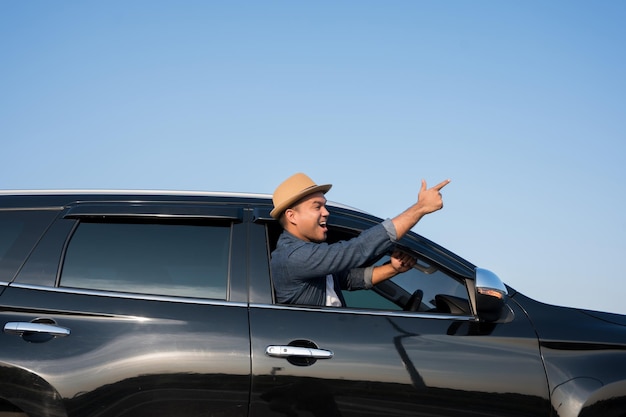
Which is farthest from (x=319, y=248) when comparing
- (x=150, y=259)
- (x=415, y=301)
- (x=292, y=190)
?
(x=150, y=259)

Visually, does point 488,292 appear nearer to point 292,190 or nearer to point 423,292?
point 423,292

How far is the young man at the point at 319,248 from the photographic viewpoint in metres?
4.34

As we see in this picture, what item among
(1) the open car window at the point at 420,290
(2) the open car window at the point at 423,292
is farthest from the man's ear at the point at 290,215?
(2) the open car window at the point at 423,292

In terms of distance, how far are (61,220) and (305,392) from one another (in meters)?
1.58

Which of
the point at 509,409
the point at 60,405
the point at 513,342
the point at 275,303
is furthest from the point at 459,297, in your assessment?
the point at 60,405

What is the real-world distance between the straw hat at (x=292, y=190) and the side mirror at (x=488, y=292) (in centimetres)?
106

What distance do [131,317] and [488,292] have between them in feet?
5.77

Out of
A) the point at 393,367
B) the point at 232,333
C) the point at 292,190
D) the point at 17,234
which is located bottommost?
the point at 393,367

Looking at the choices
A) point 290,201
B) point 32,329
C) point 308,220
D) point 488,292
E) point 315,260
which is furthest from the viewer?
point 308,220

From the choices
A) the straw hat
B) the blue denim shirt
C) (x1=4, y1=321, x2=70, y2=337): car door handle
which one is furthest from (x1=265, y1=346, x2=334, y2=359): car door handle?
(x1=4, y1=321, x2=70, y2=337): car door handle

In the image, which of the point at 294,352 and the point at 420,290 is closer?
the point at 294,352

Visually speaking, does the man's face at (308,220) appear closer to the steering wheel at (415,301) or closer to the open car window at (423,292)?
the open car window at (423,292)

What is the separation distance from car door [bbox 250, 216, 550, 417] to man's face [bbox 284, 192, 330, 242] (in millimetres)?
492

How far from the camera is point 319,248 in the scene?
14.8 feet
